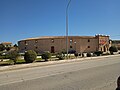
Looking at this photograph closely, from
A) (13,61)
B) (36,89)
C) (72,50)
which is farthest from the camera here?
(72,50)

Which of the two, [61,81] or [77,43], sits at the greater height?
[77,43]

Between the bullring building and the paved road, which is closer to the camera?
the paved road

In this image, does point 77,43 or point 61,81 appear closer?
point 61,81

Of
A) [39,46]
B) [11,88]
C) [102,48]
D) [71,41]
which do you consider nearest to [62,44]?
[71,41]

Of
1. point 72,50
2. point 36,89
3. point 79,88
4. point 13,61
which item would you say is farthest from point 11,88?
point 72,50

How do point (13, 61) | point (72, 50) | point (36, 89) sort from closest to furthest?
point (36, 89)
point (13, 61)
point (72, 50)

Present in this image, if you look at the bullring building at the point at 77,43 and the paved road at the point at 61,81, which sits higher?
the bullring building at the point at 77,43

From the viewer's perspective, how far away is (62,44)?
5684 centimetres

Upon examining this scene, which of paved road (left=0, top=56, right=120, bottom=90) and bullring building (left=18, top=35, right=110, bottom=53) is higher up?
bullring building (left=18, top=35, right=110, bottom=53)

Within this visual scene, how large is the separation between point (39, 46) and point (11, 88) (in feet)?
170

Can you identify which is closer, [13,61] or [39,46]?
[13,61]

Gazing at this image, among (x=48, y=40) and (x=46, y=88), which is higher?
(x=48, y=40)

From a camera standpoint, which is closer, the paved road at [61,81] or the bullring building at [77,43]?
the paved road at [61,81]

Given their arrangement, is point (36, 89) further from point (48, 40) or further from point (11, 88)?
point (48, 40)
